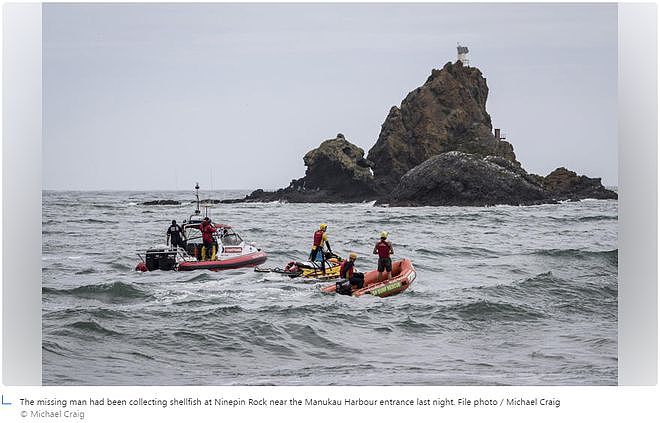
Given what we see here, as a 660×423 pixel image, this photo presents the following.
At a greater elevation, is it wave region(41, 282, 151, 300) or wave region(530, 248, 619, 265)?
wave region(530, 248, 619, 265)

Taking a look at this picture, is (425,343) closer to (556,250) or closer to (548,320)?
(548,320)

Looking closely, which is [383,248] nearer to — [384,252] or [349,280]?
[384,252]

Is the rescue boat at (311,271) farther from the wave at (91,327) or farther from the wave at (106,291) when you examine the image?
the wave at (91,327)

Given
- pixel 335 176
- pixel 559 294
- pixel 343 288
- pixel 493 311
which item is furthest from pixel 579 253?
pixel 335 176

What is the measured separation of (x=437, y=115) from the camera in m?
79.2

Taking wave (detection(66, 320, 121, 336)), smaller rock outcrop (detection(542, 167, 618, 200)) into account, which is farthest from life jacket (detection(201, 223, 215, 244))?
smaller rock outcrop (detection(542, 167, 618, 200))

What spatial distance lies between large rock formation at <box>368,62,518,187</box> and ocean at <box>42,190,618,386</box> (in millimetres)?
48421

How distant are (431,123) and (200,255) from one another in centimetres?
5730

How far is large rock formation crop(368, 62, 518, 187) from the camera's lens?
77.6 metres

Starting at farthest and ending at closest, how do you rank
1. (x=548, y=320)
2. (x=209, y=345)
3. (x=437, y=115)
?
(x=437, y=115)
(x=548, y=320)
(x=209, y=345)

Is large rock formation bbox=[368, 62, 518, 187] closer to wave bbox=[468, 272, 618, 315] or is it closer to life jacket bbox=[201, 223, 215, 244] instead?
life jacket bbox=[201, 223, 215, 244]
